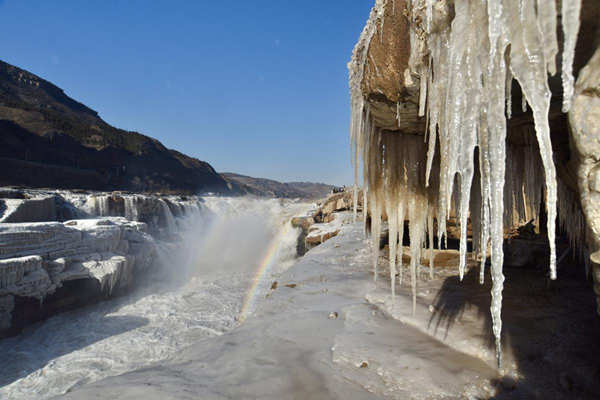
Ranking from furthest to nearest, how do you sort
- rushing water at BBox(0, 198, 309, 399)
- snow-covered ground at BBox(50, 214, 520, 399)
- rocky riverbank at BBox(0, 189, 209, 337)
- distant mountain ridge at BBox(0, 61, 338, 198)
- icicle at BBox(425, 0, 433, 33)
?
distant mountain ridge at BBox(0, 61, 338, 198)
rocky riverbank at BBox(0, 189, 209, 337)
rushing water at BBox(0, 198, 309, 399)
snow-covered ground at BBox(50, 214, 520, 399)
icicle at BBox(425, 0, 433, 33)

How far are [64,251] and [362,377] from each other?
12333 millimetres

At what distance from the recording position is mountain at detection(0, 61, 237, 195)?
37.5m

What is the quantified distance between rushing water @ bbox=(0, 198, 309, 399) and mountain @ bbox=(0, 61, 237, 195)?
31.2m

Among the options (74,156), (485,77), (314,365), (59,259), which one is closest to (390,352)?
(314,365)

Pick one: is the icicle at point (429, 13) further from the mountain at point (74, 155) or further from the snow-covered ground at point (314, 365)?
the mountain at point (74, 155)

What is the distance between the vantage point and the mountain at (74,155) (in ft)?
123

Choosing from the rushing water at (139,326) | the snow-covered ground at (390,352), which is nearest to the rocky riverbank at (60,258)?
the rushing water at (139,326)

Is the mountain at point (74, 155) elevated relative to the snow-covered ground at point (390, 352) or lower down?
elevated

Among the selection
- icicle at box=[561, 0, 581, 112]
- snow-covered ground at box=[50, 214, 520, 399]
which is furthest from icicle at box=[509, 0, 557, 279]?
snow-covered ground at box=[50, 214, 520, 399]

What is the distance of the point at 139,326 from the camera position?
376 inches

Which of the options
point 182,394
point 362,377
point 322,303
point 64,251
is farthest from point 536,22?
point 64,251

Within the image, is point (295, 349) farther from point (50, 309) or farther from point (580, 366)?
point (50, 309)

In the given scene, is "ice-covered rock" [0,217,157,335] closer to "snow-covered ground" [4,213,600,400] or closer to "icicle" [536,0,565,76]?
"snow-covered ground" [4,213,600,400]

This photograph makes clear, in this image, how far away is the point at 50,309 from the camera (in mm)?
9914
